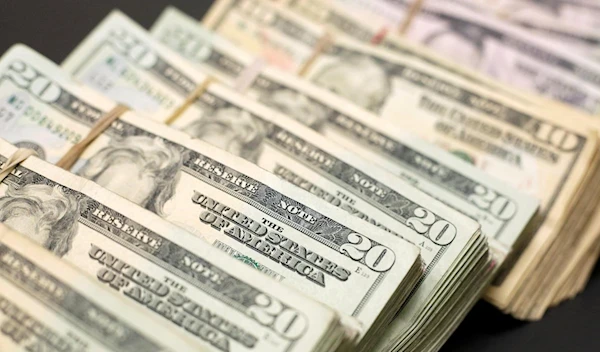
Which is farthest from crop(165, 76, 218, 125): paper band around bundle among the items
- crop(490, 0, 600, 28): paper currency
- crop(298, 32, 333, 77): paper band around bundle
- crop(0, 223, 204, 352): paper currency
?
crop(490, 0, 600, 28): paper currency

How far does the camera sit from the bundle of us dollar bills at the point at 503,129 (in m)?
0.80

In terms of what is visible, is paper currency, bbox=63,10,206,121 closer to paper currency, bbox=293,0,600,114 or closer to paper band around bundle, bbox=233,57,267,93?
paper band around bundle, bbox=233,57,267,93

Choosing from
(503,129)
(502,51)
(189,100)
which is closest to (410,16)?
(502,51)

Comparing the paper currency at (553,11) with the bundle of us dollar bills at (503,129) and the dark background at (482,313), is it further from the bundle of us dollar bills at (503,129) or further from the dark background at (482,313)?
the dark background at (482,313)

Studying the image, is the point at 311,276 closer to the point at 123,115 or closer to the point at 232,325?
the point at 232,325

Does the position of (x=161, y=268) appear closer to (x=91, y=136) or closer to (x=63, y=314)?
(x=63, y=314)

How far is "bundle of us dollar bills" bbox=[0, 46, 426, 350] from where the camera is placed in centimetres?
59

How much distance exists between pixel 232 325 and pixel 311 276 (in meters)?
0.09

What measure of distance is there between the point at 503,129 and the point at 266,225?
14.7 inches

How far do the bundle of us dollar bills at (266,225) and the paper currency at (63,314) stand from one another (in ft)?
0.18

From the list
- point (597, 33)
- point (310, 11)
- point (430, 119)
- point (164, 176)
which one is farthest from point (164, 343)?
point (597, 33)

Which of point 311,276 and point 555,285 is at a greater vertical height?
point 555,285

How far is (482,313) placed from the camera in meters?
0.83

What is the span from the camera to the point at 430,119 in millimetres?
876
